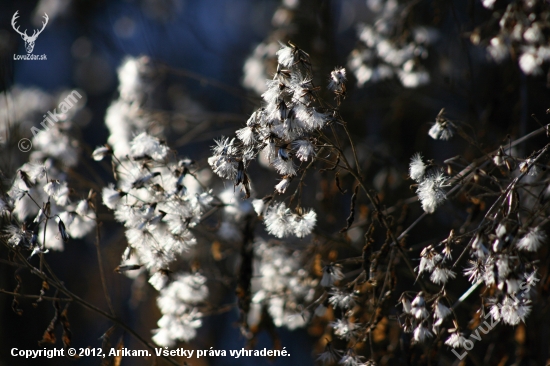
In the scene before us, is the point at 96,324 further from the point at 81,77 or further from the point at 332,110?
the point at 332,110

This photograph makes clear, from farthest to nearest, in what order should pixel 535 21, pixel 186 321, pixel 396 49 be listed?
pixel 396 49
pixel 186 321
pixel 535 21

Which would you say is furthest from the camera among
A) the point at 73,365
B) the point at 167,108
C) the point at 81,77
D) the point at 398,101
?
the point at 81,77

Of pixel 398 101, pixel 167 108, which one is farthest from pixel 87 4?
pixel 398 101

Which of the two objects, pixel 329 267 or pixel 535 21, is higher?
pixel 535 21

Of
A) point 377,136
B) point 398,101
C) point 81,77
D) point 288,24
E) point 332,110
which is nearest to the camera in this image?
point 332,110

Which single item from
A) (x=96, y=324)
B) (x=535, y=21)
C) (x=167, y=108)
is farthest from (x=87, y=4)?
(x=535, y=21)

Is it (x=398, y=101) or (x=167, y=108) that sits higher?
(x=167, y=108)

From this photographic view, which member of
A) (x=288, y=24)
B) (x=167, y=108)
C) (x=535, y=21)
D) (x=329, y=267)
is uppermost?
(x=167, y=108)

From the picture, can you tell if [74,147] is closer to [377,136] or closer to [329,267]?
[329,267]

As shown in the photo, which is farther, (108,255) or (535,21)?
(108,255)
